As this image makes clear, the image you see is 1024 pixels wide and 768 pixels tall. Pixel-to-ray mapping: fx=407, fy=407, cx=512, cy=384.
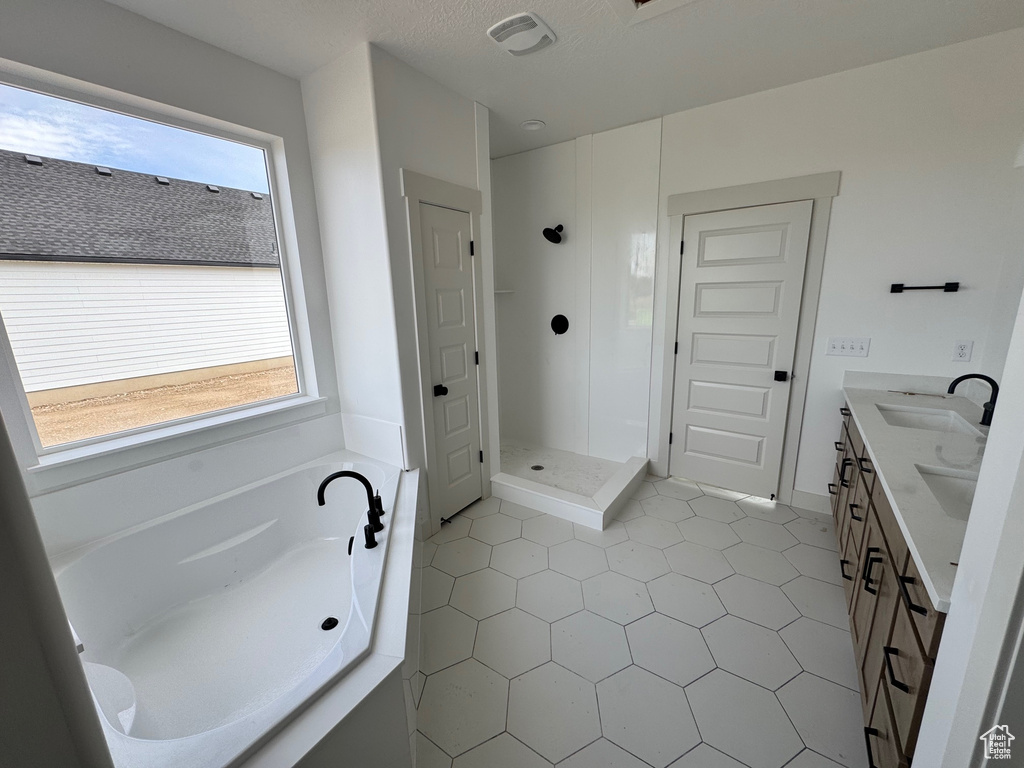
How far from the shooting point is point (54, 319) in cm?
160

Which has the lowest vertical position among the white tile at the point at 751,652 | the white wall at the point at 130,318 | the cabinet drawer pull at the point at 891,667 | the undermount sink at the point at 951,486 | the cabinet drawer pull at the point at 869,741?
the white tile at the point at 751,652

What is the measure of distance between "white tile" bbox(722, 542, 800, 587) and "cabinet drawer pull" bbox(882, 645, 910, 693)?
958mm

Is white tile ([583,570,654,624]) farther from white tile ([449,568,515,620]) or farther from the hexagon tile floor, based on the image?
white tile ([449,568,515,620])

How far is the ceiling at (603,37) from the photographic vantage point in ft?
5.42

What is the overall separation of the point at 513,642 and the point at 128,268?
2.32 meters

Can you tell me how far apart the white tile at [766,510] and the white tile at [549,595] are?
Answer: 1384 millimetres

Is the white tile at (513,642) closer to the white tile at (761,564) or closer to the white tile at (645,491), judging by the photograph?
the white tile at (761,564)

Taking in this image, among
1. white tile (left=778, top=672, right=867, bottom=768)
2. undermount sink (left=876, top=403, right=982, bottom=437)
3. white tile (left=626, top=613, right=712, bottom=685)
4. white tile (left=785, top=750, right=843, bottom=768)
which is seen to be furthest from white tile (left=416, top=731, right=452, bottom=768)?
undermount sink (left=876, top=403, right=982, bottom=437)

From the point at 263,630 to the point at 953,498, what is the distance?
260cm

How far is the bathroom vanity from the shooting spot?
0.94 meters

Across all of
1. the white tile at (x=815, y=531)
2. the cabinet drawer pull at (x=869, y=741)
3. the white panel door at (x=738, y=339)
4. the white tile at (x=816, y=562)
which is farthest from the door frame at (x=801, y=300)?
the cabinet drawer pull at (x=869, y=741)

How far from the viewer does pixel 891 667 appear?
43.3 inches

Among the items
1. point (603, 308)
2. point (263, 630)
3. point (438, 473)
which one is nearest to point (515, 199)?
point (603, 308)

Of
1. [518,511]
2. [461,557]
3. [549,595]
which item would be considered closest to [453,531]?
[461,557]
